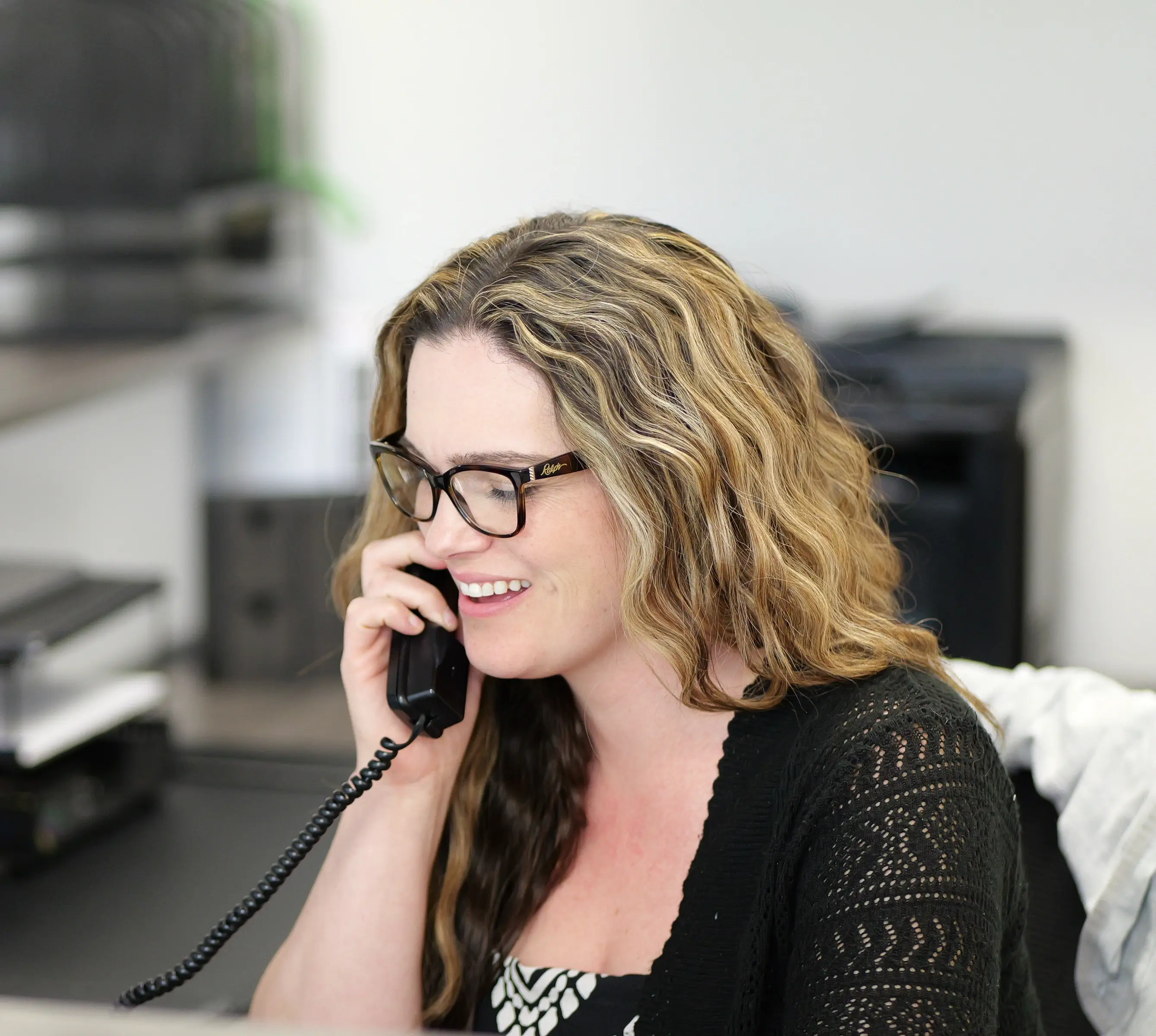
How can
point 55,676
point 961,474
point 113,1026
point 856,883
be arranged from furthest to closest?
point 961,474
point 55,676
point 856,883
point 113,1026

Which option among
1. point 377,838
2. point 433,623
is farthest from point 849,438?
point 377,838

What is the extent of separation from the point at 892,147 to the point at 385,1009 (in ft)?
8.19

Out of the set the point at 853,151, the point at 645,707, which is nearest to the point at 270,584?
the point at 853,151

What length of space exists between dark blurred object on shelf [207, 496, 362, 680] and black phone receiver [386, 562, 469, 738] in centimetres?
195

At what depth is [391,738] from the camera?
124 cm

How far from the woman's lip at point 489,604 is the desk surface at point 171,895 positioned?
38 cm

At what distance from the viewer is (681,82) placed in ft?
10.8

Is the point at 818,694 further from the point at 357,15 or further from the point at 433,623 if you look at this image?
the point at 357,15

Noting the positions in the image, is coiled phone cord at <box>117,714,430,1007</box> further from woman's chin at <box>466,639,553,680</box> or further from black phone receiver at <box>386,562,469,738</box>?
woman's chin at <box>466,639,553,680</box>

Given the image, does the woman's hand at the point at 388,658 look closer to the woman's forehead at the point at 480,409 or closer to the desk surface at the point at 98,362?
the woman's forehead at the point at 480,409

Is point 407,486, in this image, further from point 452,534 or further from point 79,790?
point 79,790

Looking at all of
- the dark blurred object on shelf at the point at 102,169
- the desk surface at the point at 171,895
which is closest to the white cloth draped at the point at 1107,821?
the desk surface at the point at 171,895

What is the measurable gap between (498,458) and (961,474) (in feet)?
6.04

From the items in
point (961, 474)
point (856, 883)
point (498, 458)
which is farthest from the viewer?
point (961, 474)
